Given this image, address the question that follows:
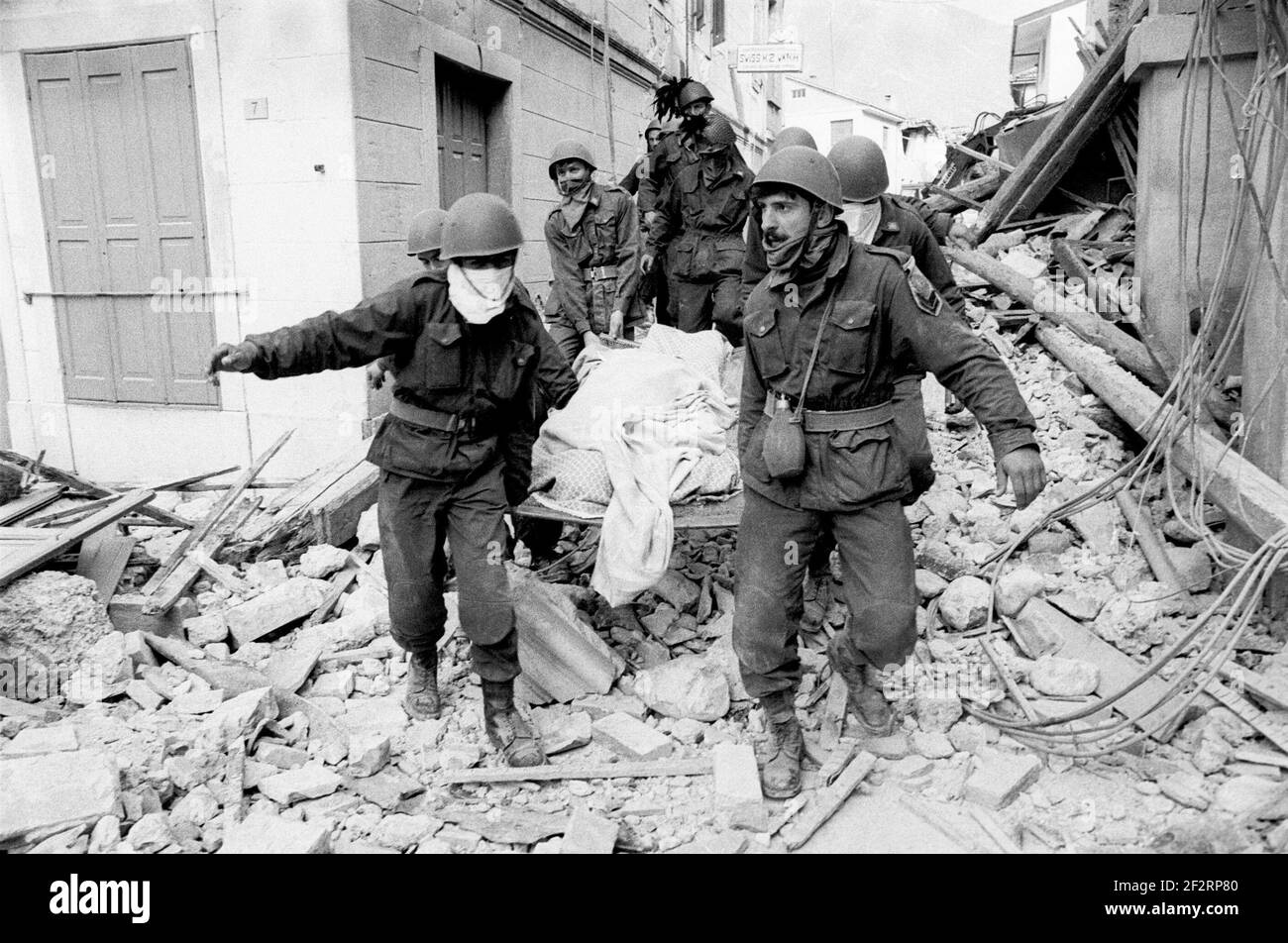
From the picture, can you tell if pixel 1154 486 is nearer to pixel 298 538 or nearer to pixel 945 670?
pixel 945 670

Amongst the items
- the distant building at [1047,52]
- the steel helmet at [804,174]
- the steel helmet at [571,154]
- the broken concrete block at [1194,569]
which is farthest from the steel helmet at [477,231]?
the distant building at [1047,52]

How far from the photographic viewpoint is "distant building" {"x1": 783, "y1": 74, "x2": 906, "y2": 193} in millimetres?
40812

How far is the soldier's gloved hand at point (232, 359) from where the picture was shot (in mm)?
3301

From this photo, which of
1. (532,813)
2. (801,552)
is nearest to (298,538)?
(532,813)

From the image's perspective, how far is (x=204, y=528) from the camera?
531cm

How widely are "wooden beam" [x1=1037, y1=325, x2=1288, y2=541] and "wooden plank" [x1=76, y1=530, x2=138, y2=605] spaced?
483cm

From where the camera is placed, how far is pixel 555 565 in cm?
521

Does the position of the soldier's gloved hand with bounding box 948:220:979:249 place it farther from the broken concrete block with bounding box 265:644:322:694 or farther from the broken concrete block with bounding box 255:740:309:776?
the broken concrete block with bounding box 255:740:309:776

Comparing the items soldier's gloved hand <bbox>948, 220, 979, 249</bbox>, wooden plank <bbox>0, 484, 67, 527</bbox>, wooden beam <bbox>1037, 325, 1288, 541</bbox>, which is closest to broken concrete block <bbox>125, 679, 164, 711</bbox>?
wooden plank <bbox>0, 484, 67, 527</bbox>

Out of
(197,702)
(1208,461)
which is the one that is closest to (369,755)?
(197,702)

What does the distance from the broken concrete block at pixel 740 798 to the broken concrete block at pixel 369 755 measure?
1.25m

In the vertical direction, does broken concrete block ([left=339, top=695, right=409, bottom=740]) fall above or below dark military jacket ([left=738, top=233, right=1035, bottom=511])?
below

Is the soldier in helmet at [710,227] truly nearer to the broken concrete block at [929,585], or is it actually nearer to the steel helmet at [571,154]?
the steel helmet at [571,154]

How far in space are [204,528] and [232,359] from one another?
2.33 metres
